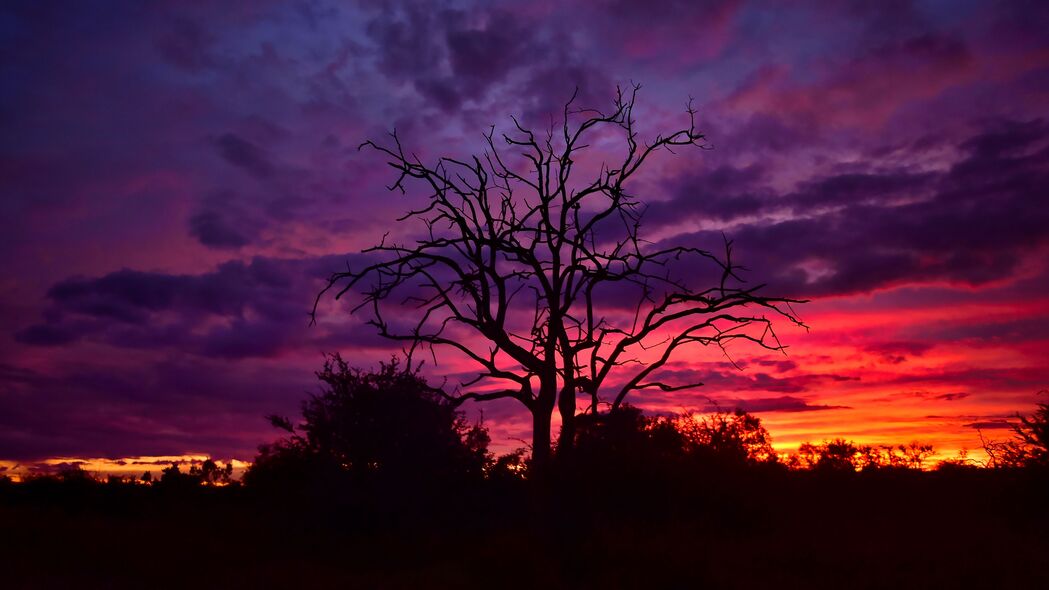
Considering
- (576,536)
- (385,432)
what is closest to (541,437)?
(576,536)

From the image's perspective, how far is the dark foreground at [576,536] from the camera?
507 inches

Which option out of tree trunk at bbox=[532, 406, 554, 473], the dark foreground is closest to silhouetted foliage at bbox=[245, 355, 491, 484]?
the dark foreground

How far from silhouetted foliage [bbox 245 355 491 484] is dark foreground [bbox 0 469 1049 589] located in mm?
603

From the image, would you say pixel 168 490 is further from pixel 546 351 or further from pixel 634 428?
pixel 546 351

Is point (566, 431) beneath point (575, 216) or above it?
beneath

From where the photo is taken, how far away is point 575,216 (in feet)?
49.3

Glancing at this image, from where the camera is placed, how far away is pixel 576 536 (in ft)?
45.9

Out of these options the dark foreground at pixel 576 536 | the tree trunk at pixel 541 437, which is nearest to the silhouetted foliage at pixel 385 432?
the dark foreground at pixel 576 536

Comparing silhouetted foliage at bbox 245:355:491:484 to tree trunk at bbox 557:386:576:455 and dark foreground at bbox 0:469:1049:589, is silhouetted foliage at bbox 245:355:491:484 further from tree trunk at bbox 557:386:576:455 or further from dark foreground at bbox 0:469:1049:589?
tree trunk at bbox 557:386:576:455

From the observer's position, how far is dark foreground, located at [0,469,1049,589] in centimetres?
1287

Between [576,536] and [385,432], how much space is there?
7.45 meters

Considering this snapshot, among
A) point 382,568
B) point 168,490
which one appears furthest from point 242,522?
point 168,490

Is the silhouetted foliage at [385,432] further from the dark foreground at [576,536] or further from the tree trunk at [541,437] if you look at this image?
the tree trunk at [541,437]

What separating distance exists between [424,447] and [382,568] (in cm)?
509
